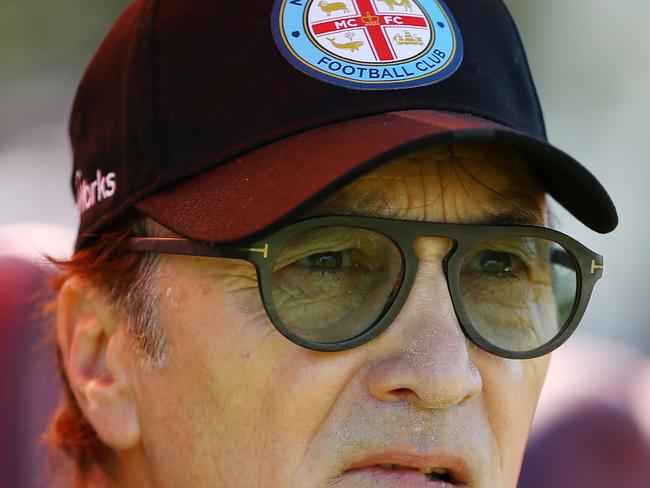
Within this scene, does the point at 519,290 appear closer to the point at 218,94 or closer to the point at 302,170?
the point at 302,170

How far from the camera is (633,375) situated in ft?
9.89

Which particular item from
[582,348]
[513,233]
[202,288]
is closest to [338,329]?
[202,288]

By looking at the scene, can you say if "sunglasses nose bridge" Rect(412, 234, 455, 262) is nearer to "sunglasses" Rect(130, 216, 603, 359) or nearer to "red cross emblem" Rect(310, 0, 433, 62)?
"sunglasses" Rect(130, 216, 603, 359)

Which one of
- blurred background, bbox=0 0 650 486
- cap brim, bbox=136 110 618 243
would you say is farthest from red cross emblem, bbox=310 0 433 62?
blurred background, bbox=0 0 650 486

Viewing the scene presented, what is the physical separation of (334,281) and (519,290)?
19.0 inches

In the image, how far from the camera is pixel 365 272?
1935mm

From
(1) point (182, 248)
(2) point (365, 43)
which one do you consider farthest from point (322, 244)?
(2) point (365, 43)

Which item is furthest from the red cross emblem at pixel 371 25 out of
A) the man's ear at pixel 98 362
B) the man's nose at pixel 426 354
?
the man's ear at pixel 98 362

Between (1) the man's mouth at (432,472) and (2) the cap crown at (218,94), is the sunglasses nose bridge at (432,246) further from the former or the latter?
(1) the man's mouth at (432,472)

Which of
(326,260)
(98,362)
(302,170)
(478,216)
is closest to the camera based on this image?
(302,170)

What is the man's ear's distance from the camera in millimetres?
2117

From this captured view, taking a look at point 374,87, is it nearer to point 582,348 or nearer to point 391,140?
point 391,140

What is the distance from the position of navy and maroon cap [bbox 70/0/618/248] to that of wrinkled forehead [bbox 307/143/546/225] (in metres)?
0.06

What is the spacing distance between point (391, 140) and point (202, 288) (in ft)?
1.57
